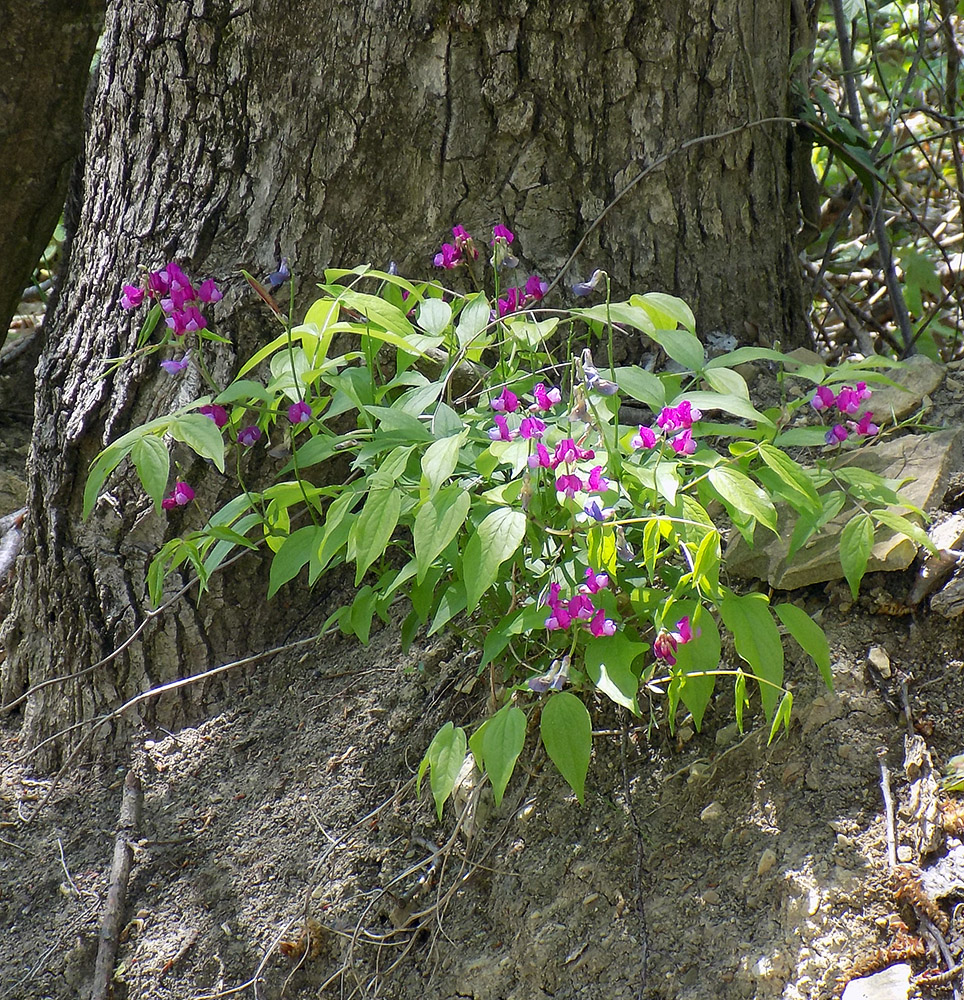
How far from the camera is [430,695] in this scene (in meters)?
1.89

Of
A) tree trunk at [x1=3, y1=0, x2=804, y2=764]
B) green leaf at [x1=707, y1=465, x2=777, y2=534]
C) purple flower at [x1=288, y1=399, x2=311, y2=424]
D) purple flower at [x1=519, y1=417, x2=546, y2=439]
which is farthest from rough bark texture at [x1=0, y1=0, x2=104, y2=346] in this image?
green leaf at [x1=707, y1=465, x2=777, y2=534]

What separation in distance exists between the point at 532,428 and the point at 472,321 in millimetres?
275

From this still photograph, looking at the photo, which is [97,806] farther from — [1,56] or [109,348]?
[1,56]

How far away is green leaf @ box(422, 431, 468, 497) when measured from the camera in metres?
1.17

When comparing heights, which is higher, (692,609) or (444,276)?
(444,276)

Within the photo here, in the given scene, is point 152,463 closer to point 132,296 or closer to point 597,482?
point 132,296

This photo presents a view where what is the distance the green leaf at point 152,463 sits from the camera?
1356 millimetres

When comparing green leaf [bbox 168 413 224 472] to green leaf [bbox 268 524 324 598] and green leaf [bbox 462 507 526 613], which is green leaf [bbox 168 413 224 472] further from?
green leaf [bbox 462 507 526 613]

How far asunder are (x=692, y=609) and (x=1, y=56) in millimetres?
2401

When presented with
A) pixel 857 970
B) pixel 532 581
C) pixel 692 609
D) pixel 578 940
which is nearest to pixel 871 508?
pixel 692 609

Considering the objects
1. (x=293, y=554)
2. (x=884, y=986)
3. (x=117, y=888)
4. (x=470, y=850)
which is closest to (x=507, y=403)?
(x=293, y=554)

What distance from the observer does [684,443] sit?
1.26 metres

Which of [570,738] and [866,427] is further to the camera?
[866,427]

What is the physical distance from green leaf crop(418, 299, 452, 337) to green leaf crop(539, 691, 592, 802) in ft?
1.94
